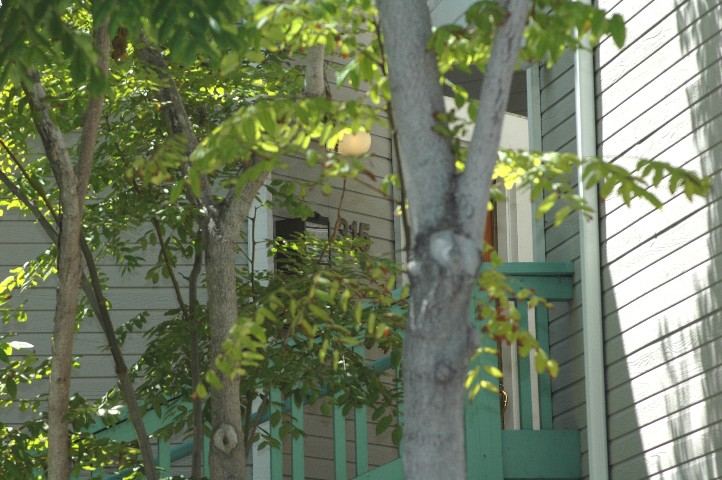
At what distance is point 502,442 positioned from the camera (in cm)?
588

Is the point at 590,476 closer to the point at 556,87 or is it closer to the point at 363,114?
the point at 556,87

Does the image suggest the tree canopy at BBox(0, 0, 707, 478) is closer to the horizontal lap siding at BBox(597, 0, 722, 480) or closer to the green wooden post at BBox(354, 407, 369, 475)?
the horizontal lap siding at BBox(597, 0, 722, 480)

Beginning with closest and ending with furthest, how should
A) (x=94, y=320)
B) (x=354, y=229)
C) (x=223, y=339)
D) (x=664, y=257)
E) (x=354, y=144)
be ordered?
(x=223, y=339) < (x=664, y=257) < (x=354, y=144) < (x=94, y=320) < (x=354, y=229)

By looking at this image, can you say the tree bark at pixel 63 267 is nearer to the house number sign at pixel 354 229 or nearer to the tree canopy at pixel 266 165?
the tree canopy at pixel 266 165

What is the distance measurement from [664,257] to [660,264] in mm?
44

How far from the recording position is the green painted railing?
19.1 feet

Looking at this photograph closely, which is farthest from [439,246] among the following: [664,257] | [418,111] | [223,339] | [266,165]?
[664,257]

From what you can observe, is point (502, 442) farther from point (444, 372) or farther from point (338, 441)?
point (444, 372)

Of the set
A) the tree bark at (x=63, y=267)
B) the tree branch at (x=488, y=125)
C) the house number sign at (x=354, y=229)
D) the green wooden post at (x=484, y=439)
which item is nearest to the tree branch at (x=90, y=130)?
the tree bark at (x=63, y=267)

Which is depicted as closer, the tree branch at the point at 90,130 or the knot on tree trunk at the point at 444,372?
the knot on tree trunk at the point at 444,372

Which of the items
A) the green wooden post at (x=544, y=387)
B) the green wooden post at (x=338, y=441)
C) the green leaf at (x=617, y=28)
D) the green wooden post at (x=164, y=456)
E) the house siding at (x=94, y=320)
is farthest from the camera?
the house siding at (x=94, y=320)

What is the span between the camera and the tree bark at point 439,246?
113 inches

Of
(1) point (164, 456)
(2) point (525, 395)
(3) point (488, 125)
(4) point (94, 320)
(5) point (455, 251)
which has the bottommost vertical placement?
(1) point (164, 456)

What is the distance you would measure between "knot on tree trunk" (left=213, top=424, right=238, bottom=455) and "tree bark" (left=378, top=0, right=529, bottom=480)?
6.51 ft
